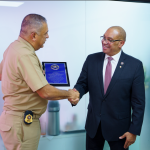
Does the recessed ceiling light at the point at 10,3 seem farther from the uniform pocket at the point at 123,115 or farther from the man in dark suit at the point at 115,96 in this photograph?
the uniform pocket at the point at 123,115

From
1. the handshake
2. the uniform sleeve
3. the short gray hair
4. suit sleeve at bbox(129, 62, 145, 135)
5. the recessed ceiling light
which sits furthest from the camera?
the recessed ceiling light

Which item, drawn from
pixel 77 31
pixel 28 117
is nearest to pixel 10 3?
pixel 77 31

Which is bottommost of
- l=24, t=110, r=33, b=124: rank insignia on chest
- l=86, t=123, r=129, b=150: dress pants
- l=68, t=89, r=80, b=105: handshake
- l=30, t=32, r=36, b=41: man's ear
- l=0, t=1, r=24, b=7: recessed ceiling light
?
l=86, t=123, r=129, b=150: dress pants

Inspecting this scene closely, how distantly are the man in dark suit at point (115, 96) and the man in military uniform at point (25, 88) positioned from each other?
17.8 inches

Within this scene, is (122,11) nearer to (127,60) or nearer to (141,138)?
(127,60)

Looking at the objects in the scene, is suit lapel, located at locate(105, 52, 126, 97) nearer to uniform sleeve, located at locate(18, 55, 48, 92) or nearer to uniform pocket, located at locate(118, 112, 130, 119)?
uniform pocket, located at locate(118, 112, 130, 119)

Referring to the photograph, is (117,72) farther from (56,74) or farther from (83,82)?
(56,74)

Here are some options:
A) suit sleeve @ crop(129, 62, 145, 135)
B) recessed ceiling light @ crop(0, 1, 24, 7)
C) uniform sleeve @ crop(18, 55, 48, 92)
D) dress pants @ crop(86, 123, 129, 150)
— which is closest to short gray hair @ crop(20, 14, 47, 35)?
uniform sleeve @ crop(18, 55, 48, 92)

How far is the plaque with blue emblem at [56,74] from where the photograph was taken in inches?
92.5

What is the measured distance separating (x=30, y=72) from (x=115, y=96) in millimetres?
841

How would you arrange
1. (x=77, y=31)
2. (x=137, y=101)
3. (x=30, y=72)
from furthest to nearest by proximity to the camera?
1. (x=77, y=31)
2. (x=137, y=101)
3. (x=30, y=72)

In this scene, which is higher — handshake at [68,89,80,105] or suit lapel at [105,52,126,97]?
Answer: suit lapel at [105,52,126,97]

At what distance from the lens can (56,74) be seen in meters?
2.36

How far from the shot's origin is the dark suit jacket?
205cm
